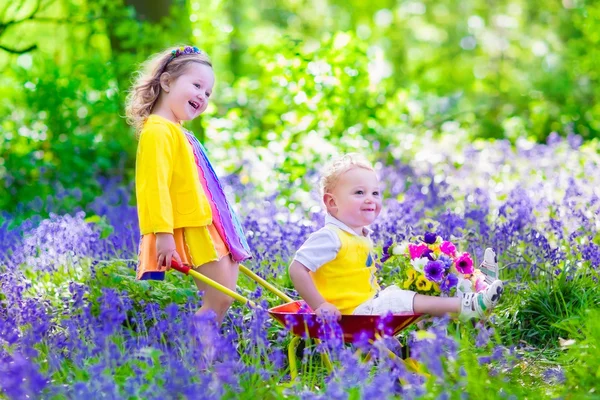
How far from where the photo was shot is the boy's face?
397 centimetres

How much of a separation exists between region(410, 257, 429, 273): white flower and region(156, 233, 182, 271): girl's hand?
103 cm

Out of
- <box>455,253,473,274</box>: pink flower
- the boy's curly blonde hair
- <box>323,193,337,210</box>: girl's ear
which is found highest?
the boy's curly blonde hair

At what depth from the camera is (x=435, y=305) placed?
381 centimetres

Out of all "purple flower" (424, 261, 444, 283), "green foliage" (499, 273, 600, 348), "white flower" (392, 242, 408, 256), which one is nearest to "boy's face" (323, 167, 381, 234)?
"white flower" (392, 242, 408, 256)

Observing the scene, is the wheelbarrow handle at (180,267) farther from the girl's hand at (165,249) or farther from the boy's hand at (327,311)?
the boy's hand at (327,311)

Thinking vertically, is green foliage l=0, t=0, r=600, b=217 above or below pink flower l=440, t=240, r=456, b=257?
above

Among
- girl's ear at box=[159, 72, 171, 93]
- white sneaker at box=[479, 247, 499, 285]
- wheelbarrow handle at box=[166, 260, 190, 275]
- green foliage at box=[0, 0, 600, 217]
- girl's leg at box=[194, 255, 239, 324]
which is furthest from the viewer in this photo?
green foliage at box=[0, 0, 600, 217]

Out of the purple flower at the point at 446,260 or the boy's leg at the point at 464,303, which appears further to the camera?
the purple flower at the point at 446,260

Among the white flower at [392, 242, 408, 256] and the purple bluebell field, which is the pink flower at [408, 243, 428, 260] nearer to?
the white flower at [392, 242, 408, 256]

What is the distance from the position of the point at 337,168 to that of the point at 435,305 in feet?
2.48

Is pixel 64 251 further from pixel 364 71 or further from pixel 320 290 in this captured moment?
pixel 364 71

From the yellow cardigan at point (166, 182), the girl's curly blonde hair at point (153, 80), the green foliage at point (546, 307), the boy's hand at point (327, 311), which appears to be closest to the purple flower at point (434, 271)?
the boy's hand at point (327, 311)

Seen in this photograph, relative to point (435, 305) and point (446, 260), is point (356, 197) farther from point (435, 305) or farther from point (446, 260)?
point (435, 305)

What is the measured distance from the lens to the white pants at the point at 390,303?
12.6 ft
